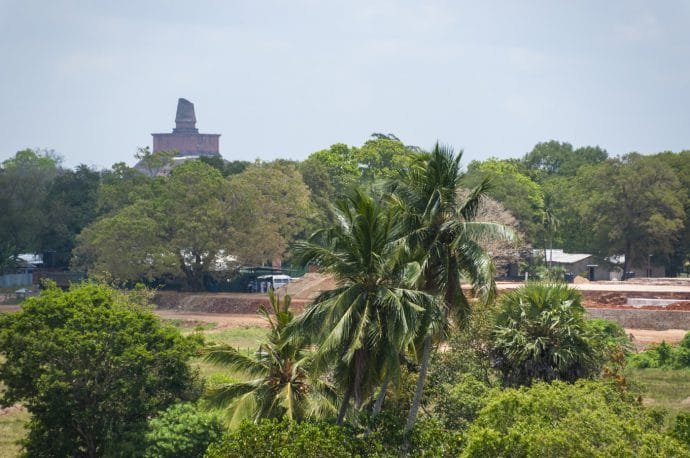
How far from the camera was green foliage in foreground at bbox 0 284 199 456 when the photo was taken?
23.7 m


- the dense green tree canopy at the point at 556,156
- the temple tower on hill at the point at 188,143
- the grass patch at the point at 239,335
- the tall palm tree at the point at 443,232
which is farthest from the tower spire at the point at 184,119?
the tall palm tree at the point at 443,232

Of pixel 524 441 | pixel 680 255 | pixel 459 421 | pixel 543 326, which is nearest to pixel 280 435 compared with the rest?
pixel 524 441

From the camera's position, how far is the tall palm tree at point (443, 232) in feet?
62.5

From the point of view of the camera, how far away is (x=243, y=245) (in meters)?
62.8

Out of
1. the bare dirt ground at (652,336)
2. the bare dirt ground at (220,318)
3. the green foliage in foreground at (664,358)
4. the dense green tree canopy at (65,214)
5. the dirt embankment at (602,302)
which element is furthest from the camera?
the dense green tree canopy at (65,214)

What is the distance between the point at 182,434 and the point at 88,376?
2.76m

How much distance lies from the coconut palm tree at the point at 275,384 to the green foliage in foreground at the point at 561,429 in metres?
3.38

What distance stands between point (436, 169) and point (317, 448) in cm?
568

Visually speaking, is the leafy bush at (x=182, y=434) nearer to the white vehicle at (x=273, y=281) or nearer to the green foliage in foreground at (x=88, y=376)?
the green foliage in foreground at (x=88, y=376)

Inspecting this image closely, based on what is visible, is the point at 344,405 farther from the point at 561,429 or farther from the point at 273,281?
the point at 273,281

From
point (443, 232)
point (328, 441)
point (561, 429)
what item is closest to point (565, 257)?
point (443, 232)

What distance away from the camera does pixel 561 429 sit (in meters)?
16.5

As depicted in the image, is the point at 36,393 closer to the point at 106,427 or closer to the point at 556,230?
the point at 106,427

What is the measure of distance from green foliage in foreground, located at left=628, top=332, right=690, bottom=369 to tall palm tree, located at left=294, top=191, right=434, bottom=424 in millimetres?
22658
